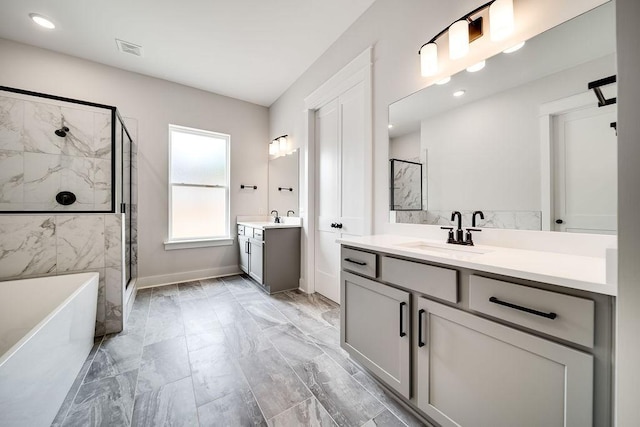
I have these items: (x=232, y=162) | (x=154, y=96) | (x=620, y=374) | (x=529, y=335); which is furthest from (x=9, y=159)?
(x=620, y=374)

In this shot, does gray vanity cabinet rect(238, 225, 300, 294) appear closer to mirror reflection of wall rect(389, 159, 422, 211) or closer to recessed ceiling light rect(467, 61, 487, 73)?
mirror reflection of wall rect(389, 159, 422, 211)

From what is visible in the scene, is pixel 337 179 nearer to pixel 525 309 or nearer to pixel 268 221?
pixel 268 221

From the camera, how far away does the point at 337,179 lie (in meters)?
2.65

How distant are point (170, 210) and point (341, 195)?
2.51 meters

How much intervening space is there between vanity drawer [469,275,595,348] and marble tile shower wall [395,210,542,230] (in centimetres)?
60

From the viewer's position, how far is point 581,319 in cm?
71

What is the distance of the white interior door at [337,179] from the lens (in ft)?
7.68

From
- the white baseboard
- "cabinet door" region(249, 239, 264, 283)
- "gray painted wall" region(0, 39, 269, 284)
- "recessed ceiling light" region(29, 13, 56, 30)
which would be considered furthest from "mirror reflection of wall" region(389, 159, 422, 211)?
"recessed ceiling light" region(29, 13, 56, 30)

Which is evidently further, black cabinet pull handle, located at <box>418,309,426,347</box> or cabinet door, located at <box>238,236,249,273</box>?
cabinet door, located at <box>238,236,249,273</box>

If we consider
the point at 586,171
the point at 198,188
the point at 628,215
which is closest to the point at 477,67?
the point at 586,171

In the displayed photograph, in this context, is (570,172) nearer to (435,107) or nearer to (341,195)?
(435,107)

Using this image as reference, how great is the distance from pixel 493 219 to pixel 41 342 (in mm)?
2362

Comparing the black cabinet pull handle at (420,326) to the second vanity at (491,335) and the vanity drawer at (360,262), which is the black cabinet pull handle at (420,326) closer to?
the second vanity at (491,335)

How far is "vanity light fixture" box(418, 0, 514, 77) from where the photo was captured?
1250 millimetres
